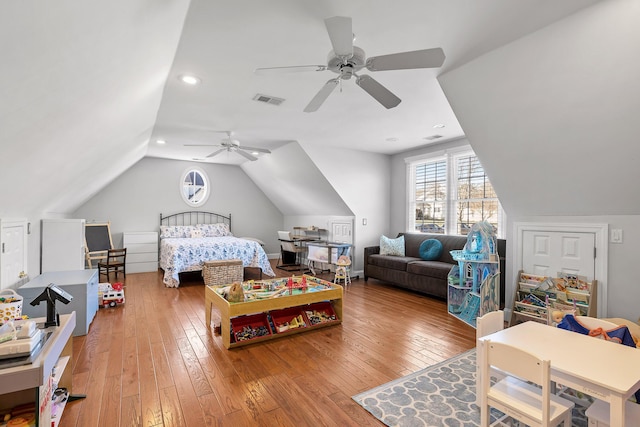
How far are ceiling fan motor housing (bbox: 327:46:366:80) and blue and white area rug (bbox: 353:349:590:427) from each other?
228cm

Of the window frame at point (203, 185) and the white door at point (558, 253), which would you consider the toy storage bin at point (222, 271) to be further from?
the white door at point (558, 253)

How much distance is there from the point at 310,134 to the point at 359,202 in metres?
1.84

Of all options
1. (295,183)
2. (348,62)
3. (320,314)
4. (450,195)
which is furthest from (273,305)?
(295,183)

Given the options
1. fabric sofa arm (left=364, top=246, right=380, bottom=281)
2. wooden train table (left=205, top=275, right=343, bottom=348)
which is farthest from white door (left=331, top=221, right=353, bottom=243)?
wooden train table (left=205, top=275, right=343, bottom=348)

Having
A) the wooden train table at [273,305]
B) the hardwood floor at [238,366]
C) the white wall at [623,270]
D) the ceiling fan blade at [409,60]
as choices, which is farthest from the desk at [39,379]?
the white wall at [623,270]

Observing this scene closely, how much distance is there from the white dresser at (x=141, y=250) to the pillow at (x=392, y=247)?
4849mm

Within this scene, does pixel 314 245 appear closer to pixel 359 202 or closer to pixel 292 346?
pixel 359 202

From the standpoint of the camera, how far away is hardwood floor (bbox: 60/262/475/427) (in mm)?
1953

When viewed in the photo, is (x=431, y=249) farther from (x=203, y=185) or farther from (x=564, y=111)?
(x=203, y=185)

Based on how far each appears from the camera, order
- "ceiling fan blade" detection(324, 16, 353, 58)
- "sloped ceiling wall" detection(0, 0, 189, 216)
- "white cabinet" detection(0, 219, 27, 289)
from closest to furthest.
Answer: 1. "sloped ceiling wall" detection(0, 0, 189, 216)
2. "ceiling fan blade" detection(324, 16, 353, 58)
3. "white cabinet" detection(0, 219, 27, 289)

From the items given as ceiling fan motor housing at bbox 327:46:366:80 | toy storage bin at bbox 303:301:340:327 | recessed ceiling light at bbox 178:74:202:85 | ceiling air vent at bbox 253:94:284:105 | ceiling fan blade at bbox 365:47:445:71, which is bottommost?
toy storage bin at bbox 303:301:340:327

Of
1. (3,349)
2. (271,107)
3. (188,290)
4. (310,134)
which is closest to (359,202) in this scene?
(310,134)

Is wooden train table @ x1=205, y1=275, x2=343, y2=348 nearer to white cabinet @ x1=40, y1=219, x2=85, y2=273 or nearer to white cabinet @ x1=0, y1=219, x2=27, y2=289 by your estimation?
white cabinet @ x1=0, y1=219, x2=27, y2=289

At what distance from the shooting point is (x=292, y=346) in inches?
116
